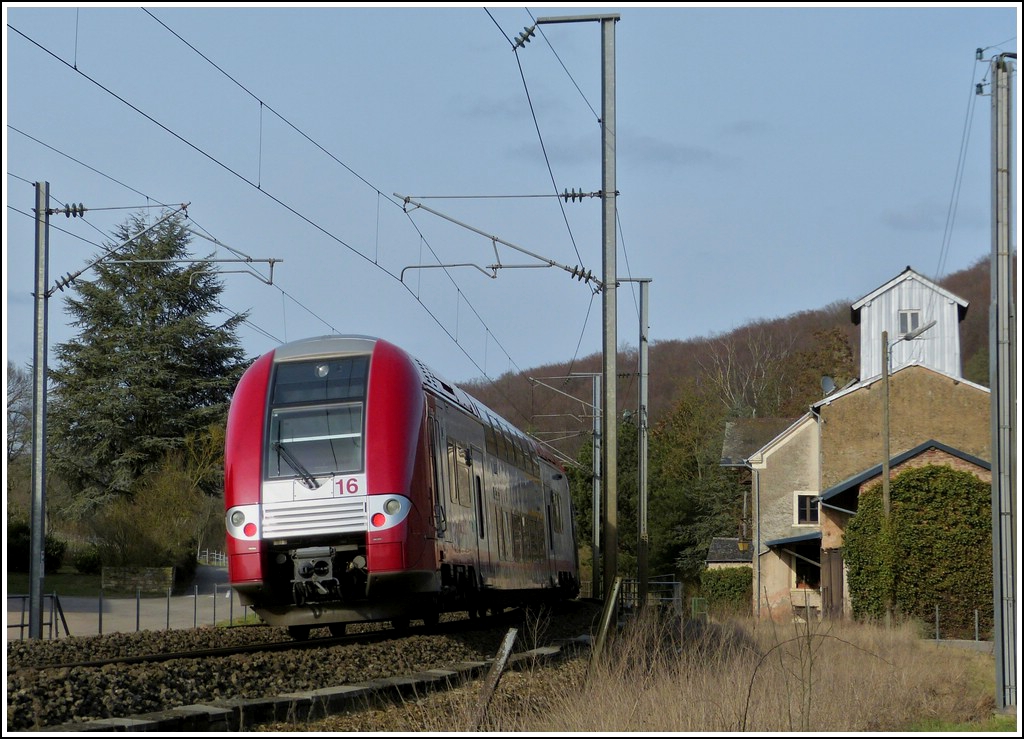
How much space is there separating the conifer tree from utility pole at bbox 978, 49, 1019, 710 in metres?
39.9

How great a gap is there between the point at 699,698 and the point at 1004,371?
4.81 metres

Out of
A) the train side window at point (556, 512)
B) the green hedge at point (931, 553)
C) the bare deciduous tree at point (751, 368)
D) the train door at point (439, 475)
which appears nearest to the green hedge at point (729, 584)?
the green hedge at point (931, 553)

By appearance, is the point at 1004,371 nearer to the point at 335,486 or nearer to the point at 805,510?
the point at 335,486

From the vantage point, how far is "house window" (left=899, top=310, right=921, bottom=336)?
42544 millimetres

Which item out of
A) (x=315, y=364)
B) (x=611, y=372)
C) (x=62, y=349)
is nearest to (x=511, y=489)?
(x=611, y=372)

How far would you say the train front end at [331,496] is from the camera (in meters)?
13.5

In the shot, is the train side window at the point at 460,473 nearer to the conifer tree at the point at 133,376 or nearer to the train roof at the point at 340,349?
the train roof at the point at 340,349

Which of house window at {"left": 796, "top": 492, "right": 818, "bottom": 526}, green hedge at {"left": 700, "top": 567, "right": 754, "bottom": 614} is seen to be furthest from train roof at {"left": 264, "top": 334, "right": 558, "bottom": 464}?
green hedge at {"left": 700, "top": 567, "right": 754, "bottom": 614}

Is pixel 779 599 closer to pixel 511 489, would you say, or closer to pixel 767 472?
pixel 767 472

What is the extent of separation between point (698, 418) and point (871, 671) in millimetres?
59502

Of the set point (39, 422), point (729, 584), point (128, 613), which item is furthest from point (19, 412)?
point (39, 422)

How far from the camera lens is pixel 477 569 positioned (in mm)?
17422

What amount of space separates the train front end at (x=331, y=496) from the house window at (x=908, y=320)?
104 feet

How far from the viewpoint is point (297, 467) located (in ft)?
45.0
